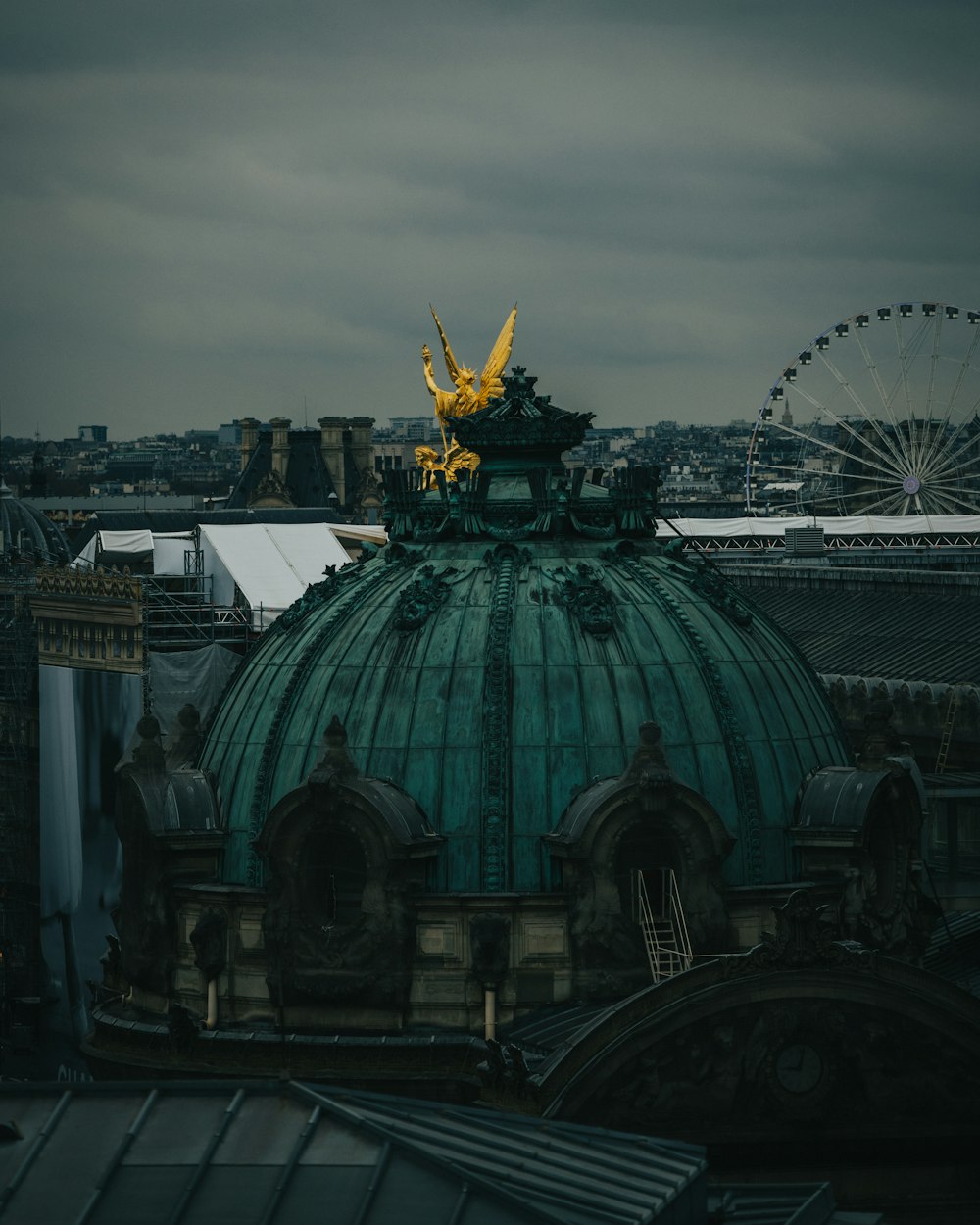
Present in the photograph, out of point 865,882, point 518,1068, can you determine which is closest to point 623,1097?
point 518,1068

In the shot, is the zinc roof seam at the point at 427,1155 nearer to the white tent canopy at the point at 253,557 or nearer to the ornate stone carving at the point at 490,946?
the ornate stone carving at the point at 490,946

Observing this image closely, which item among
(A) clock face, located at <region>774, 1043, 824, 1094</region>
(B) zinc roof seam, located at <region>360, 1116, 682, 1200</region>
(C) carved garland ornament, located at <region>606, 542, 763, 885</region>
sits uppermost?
(C) carved garland ornament, located at <region>606, 542, 763, 885</region>

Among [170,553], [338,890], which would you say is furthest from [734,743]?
[170,553]

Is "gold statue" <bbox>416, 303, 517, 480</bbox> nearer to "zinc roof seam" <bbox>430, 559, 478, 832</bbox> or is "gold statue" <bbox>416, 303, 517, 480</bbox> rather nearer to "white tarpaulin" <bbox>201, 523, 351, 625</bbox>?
"zinc roof seam" <bbox>430, 559, 478, 832</bbox>

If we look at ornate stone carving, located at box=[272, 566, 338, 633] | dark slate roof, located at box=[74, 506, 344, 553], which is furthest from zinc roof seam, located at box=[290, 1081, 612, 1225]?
dark slate roof, located at box=[74, 506, 344, 553]

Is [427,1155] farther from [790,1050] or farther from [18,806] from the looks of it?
[18,806]

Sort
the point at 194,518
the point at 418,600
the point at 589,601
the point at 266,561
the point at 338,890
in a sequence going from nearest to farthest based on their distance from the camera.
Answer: the point at 338,890 → the point at 589,601 → the point at 418,600 → the point at 266,561 → the point at 194,518

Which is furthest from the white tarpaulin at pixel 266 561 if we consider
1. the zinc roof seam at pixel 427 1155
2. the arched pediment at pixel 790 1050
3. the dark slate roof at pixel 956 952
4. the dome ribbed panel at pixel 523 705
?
the zinc roof seam at pixel 427 1155

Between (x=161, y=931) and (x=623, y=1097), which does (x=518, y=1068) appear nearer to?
(x=623, y=1097)

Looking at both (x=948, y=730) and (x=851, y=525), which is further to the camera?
(x=851, y=525)
